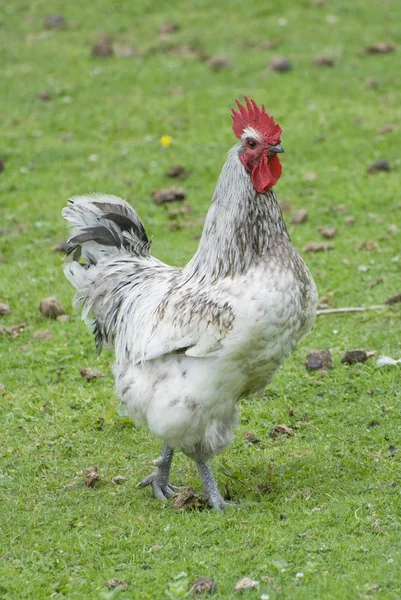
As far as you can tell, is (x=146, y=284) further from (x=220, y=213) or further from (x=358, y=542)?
(x=358, y=542)

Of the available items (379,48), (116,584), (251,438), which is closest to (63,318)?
(251,438)

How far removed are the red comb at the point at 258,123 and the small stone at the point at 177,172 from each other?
6234 millimetres

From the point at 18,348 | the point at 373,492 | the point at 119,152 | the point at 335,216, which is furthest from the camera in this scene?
the point at 119,152

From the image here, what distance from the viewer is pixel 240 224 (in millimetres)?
5738

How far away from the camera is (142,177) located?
Result: 12195 mm

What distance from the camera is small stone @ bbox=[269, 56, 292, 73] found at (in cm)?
1480

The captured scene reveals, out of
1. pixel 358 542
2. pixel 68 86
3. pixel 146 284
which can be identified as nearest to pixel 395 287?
pixel 146 284

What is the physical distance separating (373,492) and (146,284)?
82.3 inches

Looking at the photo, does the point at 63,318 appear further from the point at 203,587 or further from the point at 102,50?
the point at 102,50

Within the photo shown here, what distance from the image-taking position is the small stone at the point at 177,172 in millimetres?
12133

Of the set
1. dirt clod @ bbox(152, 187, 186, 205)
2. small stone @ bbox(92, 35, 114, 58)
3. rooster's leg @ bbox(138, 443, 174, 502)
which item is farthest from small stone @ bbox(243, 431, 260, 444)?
small stone @ bbox(92, 35, 114, 58)

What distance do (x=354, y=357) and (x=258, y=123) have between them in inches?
109

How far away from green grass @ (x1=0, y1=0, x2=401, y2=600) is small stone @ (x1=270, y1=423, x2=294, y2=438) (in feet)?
0.28

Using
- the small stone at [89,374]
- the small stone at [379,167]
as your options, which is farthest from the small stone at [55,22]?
the small stone at [89,374]
